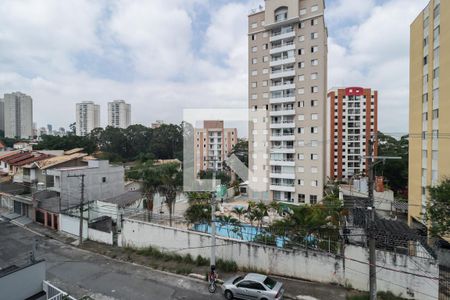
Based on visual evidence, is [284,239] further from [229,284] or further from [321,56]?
[321,56]

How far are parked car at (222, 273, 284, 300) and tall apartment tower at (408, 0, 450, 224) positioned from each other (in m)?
9.89

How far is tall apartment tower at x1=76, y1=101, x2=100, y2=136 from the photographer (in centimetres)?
9312

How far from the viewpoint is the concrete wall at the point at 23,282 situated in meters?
7.45

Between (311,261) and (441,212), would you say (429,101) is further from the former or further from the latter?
(311,261)

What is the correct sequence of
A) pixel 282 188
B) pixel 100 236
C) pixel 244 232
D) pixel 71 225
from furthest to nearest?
pixel 282 188 → pixel 71 225 → pixel 100 236 → pixel 244 232

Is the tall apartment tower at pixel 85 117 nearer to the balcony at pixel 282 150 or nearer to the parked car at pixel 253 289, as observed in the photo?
the balcony at pixel 282 150

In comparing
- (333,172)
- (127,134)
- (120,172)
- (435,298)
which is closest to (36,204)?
(120,172)

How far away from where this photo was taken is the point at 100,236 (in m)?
16.5

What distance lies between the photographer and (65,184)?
800 inches

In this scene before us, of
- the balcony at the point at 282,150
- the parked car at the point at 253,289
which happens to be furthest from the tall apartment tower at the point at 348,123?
the parked car at the point at 253,289

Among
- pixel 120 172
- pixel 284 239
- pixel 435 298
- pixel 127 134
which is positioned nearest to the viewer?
pixel 435 298

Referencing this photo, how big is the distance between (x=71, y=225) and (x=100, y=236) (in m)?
3.41

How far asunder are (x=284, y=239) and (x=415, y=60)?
17.8m

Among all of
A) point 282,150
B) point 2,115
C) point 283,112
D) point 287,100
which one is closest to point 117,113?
point 2,115
